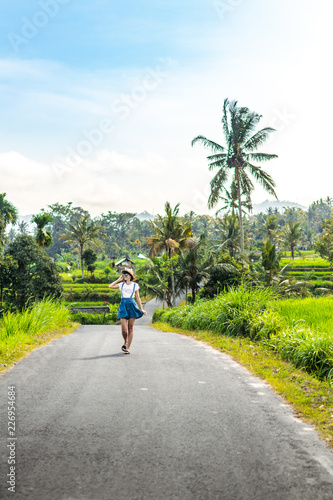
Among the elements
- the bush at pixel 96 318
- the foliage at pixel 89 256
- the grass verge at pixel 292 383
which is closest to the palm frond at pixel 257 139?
the bush at pixel 96 318

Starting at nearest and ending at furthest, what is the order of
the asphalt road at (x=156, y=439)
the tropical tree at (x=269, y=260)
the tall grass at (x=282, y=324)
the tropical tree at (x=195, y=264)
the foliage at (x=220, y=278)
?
the asphalt road at (x=156, y=439) → the tall grass at (x=282, y=324) → the tropical tree at (x=269, y=260) → the foliage at (x=220, y=278) → the tropical tree at (x=195, y=264)

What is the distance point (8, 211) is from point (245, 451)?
184 ft

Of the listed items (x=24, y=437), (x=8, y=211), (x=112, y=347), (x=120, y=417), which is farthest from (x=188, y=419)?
(x=8, y=211)

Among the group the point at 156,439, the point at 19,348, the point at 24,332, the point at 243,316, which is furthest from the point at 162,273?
the point at 156,439

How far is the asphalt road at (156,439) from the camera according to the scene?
→ 318 centimetres

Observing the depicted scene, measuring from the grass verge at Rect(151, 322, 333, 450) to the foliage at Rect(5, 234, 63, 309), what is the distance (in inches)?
640

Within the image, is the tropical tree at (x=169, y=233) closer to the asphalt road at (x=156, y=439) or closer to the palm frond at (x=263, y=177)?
the palm frond at (x=263, y=177)

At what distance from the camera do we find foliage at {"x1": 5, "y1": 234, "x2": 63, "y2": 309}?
23.4 meters

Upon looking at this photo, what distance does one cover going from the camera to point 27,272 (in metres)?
23.7

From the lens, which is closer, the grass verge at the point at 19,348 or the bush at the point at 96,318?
the grass verge at the point at 19,348

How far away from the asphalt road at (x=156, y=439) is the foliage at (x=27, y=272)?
17.7m

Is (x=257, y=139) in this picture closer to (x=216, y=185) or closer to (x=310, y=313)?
(x=216, y=185)

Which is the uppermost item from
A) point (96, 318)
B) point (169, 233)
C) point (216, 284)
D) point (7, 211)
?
point (7, 211)

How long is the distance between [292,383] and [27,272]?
785 inches
